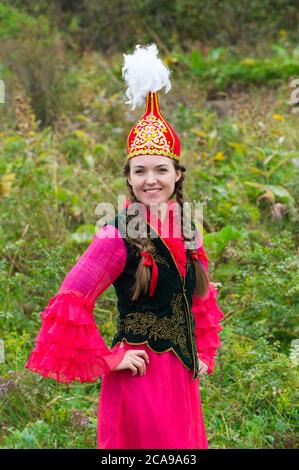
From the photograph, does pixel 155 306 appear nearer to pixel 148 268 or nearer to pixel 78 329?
pixel 148 268

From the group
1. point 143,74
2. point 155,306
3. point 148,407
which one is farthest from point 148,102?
point 148,407

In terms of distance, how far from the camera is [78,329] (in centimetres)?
284

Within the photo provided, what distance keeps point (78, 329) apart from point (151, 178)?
0.55 metres

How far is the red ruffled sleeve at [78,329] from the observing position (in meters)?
2.82

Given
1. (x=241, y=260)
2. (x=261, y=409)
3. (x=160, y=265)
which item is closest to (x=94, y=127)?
(x=241, y=260)

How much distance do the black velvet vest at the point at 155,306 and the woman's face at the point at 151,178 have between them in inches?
3.3

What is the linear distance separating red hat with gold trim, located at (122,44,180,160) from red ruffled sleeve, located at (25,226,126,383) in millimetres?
348

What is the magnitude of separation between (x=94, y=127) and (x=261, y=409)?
424 cm

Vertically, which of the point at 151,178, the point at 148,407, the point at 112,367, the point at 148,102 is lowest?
the point at 148,407

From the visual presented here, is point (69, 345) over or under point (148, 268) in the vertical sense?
under

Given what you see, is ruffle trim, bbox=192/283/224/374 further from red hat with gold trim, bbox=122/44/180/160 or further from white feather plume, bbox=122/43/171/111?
white feather plume, bbox=122/43/171/111

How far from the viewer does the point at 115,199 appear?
239 inches

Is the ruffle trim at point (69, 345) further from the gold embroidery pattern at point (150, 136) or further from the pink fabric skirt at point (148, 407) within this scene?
the gold embroidery pattern at point (150, 136)
